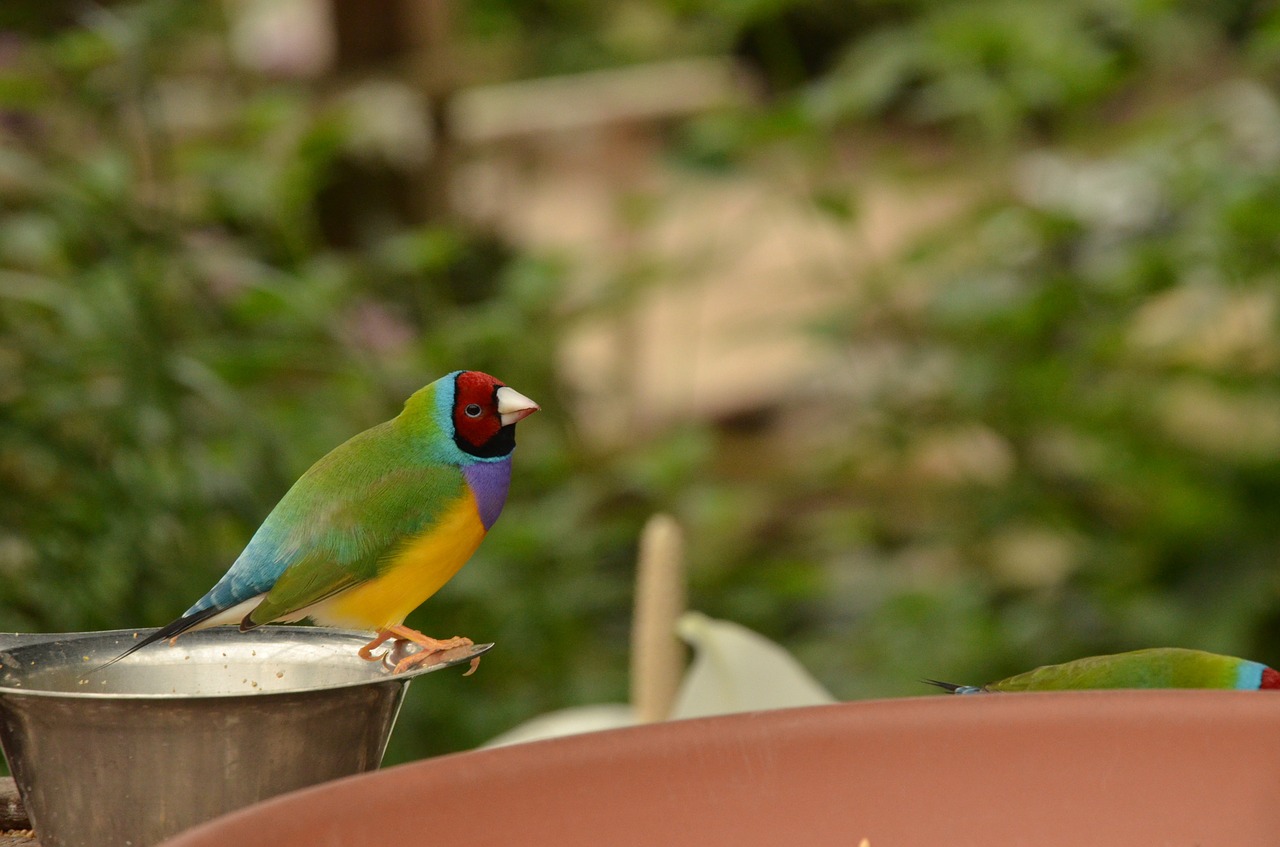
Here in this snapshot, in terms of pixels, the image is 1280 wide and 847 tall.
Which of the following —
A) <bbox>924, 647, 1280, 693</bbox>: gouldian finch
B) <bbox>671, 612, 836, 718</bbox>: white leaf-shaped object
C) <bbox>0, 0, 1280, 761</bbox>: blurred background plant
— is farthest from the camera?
<bbox>0, 0, 1280, 761</bbox>: blurred background plant

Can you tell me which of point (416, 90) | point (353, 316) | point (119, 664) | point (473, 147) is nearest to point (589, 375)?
point (473, 147)

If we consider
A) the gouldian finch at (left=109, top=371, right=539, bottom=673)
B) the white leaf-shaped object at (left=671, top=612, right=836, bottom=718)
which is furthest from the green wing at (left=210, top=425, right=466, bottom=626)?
the white leaf-shaped object at (left=671, top=612, right=836, bottom=718)

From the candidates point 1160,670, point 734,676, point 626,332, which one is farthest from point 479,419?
point 626,332

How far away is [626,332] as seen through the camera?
6.56 feet

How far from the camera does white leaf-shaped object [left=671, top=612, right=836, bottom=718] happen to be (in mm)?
735

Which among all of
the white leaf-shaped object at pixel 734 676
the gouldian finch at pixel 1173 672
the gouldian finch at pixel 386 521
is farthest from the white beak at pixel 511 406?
the white leaf-shaped object at pixel 734 676

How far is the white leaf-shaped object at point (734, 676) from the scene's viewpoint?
735mm

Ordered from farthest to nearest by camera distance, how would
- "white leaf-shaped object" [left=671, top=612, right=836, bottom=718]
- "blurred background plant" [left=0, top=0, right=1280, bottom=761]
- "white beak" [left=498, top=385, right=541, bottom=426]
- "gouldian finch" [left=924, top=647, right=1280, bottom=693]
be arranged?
1. "blurred background plant" [left=0, top=0, right=1280, bottom=761]
2. "white leaf-shaped object" [left=671, top=612, right=836, bottom=718]
3. "gouldian finch" [left=924, top=647, right=1280, bottom=693]
4. "white beak" [left=498, top=385, right=541, bottom=426]

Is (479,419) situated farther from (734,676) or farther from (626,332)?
(626,332)

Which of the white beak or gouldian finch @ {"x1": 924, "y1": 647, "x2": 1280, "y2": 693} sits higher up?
the white beak

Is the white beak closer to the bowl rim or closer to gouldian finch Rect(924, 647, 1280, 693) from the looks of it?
the bowl rim

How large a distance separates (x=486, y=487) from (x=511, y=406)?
3 cm

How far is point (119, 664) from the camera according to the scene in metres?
0.39

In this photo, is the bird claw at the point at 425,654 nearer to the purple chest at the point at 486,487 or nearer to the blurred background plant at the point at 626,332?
the purple chest at the point at 486,487
